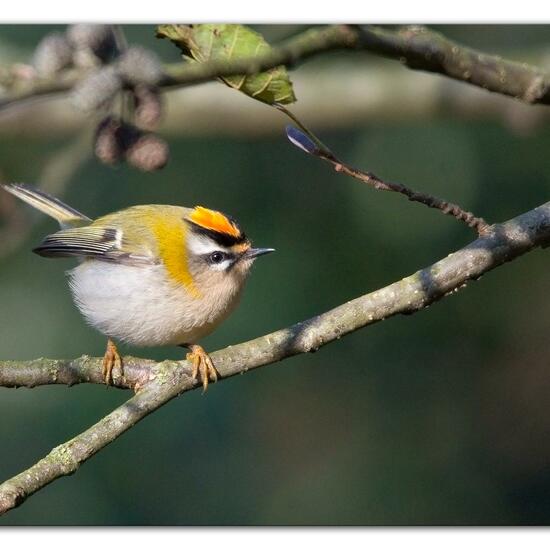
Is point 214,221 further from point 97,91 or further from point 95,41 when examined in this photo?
point 97,91

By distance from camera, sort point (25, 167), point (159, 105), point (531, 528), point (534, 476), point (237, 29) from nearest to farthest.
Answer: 1. point (159, 105)
2. point (237, 29)
3. point (531, 528)
4. point (534, 476)
5. point (25, 167)

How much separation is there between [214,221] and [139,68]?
120 centimetres

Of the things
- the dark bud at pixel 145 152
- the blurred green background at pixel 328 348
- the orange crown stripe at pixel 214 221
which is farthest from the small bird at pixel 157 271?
the dark bud at pixel 145 152

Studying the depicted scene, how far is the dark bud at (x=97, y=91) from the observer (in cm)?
67

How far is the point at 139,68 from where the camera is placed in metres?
0.80

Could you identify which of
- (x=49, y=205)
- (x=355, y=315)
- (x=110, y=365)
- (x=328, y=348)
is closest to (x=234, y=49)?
(x=355, y=315)

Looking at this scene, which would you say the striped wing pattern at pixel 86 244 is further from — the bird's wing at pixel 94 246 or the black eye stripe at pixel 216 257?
the black eye stripe at pixel 216 257

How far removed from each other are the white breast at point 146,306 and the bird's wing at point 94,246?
3cm

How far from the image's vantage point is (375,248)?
9.64ft

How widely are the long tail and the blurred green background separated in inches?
4.2

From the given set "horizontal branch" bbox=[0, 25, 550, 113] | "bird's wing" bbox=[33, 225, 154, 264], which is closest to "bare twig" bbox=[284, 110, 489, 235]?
"horizontal branch" bbox=[0, 25, 550, 113]

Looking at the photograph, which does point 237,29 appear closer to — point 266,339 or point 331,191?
point 266,339

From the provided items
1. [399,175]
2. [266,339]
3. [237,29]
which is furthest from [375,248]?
[237,29]
